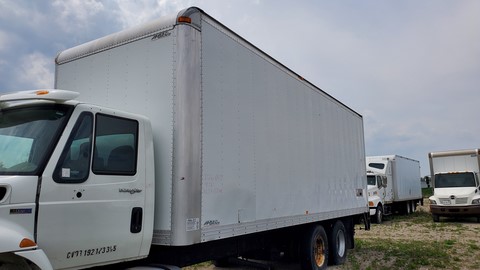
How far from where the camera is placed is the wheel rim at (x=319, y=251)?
27.7 feet

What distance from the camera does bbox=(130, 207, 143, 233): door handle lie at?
413cm

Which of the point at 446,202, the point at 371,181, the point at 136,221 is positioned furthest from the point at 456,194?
the point at 136,221

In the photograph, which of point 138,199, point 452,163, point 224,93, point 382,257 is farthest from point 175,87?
point 452,163

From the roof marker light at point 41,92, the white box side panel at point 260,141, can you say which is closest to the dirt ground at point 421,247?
the white box side panel at point 260,141

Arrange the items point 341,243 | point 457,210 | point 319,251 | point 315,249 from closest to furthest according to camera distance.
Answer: point 315,249 → point 319,251 → point 341,243 → point 457,210

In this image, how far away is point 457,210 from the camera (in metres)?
19.2

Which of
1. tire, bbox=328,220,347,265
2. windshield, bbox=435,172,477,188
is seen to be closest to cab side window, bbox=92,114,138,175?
tire, bbox=328,220,347,265

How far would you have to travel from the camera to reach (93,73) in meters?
5.36

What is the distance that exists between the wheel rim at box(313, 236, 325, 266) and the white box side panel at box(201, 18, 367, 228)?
25.9 inches

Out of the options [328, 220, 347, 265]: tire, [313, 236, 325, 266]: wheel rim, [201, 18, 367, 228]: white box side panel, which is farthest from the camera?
[328, 220, 347, 265]: tire

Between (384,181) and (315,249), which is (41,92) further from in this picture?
(384,181)

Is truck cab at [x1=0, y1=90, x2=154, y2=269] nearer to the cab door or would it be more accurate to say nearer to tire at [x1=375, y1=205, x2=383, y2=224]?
the cab door

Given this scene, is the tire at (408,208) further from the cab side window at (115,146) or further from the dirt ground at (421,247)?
the cab side window at (115,146)

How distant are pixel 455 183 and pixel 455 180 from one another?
17cm
